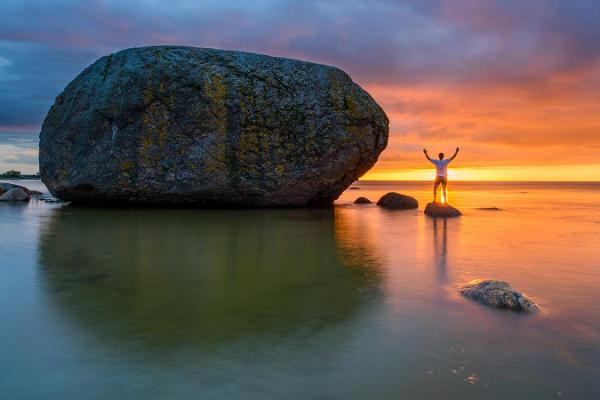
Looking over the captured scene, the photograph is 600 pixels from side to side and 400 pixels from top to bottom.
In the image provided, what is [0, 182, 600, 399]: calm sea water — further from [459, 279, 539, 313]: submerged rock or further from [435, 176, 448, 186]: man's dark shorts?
[435, 176, 448, 186]: man's dark shorts

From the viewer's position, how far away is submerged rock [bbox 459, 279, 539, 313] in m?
4.76

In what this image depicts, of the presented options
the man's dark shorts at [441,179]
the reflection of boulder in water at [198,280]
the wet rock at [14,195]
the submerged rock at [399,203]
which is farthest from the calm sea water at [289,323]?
the wet rock at [14,195]

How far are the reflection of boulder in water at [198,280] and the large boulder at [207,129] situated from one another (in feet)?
16.0

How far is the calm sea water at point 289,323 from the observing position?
3.10 meters

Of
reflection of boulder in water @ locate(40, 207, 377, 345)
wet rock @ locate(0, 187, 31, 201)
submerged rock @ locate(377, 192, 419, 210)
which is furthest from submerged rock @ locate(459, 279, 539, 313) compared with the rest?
wet rock @ locate(0, 187, 31, 201)

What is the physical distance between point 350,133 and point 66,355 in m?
14.5

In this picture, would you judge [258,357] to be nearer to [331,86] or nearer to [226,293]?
[226,293]

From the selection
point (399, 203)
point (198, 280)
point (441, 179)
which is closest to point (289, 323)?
point (198, 280)

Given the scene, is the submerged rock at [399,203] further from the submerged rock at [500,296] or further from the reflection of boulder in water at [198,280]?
the submerged rock at [500,296]

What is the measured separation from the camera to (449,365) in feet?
11.1

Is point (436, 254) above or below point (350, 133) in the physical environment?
below

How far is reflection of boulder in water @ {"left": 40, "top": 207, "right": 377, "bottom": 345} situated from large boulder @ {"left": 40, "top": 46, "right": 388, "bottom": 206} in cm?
488

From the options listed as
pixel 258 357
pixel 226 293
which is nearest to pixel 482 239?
pixel 226 293

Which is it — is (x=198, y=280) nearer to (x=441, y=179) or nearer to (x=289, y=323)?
(x=289, y=323)
